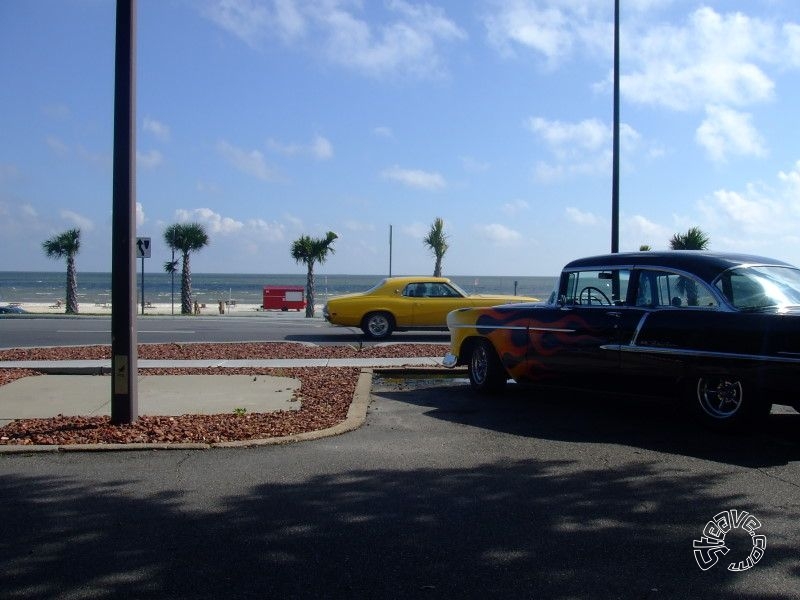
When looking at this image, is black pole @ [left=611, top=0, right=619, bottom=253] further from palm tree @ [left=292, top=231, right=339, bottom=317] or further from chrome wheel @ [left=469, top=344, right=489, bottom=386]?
palm tree @ [left=292, top=231, right=339, bottom=317]

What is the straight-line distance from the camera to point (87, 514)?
4914 millimetres

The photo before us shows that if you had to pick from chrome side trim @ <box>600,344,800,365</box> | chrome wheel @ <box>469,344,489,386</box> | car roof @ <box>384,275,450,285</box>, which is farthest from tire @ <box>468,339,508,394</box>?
car roof @ <box>384,275,450,285</box>

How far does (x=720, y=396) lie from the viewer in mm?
7109

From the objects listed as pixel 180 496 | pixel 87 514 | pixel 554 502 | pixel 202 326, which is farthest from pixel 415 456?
pixel 202 326

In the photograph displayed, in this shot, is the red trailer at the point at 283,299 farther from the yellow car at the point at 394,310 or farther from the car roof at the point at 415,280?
the yellow car at the point at 394,310

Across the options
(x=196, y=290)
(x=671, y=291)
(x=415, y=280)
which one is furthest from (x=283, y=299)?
(x=196, y=290)

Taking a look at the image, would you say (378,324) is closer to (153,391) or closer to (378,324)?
(378,324)

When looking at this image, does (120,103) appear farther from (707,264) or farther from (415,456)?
(707,264)

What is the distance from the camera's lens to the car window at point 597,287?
8.03 meters

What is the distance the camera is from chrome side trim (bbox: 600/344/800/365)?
6.46 meters

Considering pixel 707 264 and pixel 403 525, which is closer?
pixel 403 525

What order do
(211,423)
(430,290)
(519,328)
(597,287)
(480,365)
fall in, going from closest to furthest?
(211,423) < (597,287) < (519,328) < (480,365) < (430,290)

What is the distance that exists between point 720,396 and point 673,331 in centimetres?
70

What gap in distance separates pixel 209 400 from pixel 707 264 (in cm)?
538
